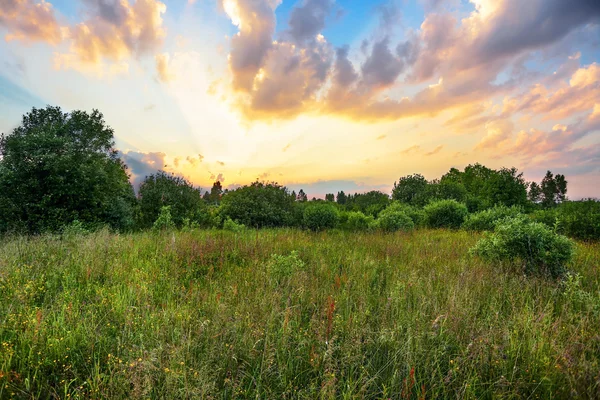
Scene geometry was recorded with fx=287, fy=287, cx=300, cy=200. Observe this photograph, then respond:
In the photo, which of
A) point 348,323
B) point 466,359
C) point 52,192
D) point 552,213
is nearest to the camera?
point 466,359

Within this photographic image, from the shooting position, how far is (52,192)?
14.1 metres

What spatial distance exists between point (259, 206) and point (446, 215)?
38.4ft

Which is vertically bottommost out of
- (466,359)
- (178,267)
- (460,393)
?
(460,393)

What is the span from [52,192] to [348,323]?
55.0 feet

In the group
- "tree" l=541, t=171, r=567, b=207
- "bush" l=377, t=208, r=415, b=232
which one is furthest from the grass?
"tree" l=541, t=171, r=567, b=207

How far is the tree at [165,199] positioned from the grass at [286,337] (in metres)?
12.6

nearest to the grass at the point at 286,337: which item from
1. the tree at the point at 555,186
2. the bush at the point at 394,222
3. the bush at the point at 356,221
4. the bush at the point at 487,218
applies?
the bush at the point at 394,222

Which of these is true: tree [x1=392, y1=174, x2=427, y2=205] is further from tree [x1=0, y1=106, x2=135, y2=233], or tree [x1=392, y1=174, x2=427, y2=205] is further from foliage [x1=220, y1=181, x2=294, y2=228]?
tree [x1=0, y1=106, x2=135, y2=233]

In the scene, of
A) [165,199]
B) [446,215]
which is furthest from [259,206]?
[446,215]

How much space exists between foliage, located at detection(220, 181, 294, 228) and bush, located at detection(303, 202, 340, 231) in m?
1.27

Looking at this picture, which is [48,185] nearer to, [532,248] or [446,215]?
[532,248]

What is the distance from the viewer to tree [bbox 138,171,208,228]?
18.3 m

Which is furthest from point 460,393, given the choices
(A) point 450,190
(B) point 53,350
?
(A) point 450,190

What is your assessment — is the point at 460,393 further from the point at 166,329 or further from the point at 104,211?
the point at 104,211
